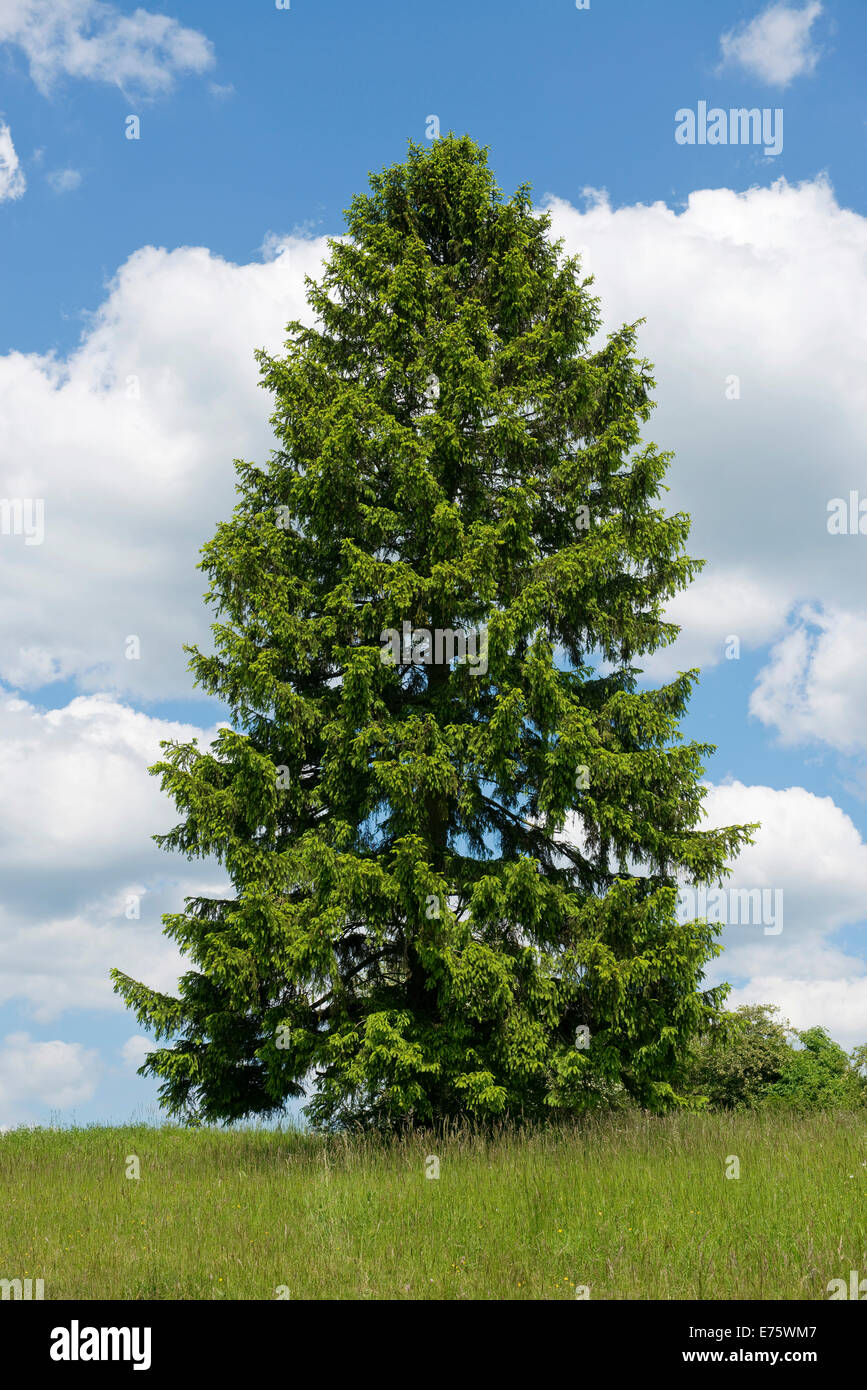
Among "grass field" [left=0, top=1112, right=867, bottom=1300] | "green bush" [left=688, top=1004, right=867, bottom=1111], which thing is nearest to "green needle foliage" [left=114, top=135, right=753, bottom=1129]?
"grass field" [left=0, top=1112, right=867, bottom=1300]

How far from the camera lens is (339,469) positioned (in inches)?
553

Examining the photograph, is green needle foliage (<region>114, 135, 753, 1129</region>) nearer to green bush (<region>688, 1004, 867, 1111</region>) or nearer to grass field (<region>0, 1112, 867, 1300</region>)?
grass field (<region>0, 1112, 867, 1300</region>)

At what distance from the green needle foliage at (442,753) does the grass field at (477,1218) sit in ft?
3.98

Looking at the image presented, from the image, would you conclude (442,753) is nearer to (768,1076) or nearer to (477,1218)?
(477,1218)

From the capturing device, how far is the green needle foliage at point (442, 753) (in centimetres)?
1223

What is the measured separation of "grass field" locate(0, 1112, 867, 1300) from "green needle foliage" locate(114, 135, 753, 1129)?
1213mm

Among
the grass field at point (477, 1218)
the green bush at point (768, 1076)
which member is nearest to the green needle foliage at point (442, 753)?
the grass field at point (477, 1218)

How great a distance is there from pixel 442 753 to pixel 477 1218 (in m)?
5.53

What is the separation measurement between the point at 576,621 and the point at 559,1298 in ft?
30.8

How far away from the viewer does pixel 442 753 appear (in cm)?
1252

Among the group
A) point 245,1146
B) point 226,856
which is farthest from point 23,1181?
point 226,856

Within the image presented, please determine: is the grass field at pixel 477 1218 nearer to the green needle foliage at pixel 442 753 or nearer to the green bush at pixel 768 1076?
the green needle foliage at pixel 442 753

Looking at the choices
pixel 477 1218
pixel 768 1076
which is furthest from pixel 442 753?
pixel 768 1076

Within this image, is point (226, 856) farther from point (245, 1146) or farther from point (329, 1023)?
point (245, 1146)
